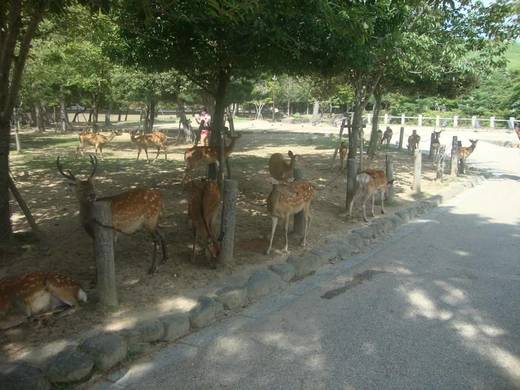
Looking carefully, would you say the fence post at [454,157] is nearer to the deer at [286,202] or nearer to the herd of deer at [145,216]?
the herd of deer at [145,216]

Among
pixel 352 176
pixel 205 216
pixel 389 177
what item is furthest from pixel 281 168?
pixel 205 216

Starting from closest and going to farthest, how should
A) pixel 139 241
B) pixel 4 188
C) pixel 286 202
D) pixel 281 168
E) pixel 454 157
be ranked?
pixel 4 188 < pixel 139 241 < pixel 286 202 < pixel 281 168 < pixel 454 157

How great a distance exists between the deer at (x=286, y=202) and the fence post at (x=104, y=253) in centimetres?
244

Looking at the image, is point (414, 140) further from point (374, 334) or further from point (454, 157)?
point (374, 334)

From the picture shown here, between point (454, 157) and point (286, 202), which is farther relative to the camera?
point (454, 157)

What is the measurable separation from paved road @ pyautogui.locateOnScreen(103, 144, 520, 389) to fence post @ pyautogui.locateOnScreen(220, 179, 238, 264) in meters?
0.92

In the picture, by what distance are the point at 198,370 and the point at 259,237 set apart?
3538 mm

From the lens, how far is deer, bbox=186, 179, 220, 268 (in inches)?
236

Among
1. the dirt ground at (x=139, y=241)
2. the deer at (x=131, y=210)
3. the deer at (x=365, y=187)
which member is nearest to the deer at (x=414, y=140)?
the dirt ground at (x=139, y=241)

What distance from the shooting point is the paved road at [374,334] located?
3.78 meters

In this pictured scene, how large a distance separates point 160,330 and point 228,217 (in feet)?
6.37

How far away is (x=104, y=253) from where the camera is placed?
468cm

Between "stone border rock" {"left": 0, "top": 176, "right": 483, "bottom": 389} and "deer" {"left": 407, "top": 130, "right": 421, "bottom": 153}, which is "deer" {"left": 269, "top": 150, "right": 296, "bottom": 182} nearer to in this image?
"stone border rock" {"left": 0, "top": 176, "right": 483, "bottom": 389}

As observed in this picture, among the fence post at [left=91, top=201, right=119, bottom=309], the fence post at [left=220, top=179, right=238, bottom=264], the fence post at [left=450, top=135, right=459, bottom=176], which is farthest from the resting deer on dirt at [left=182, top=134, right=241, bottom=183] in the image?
the fence post at [left=450, top=135, right=459, bottom=176]
